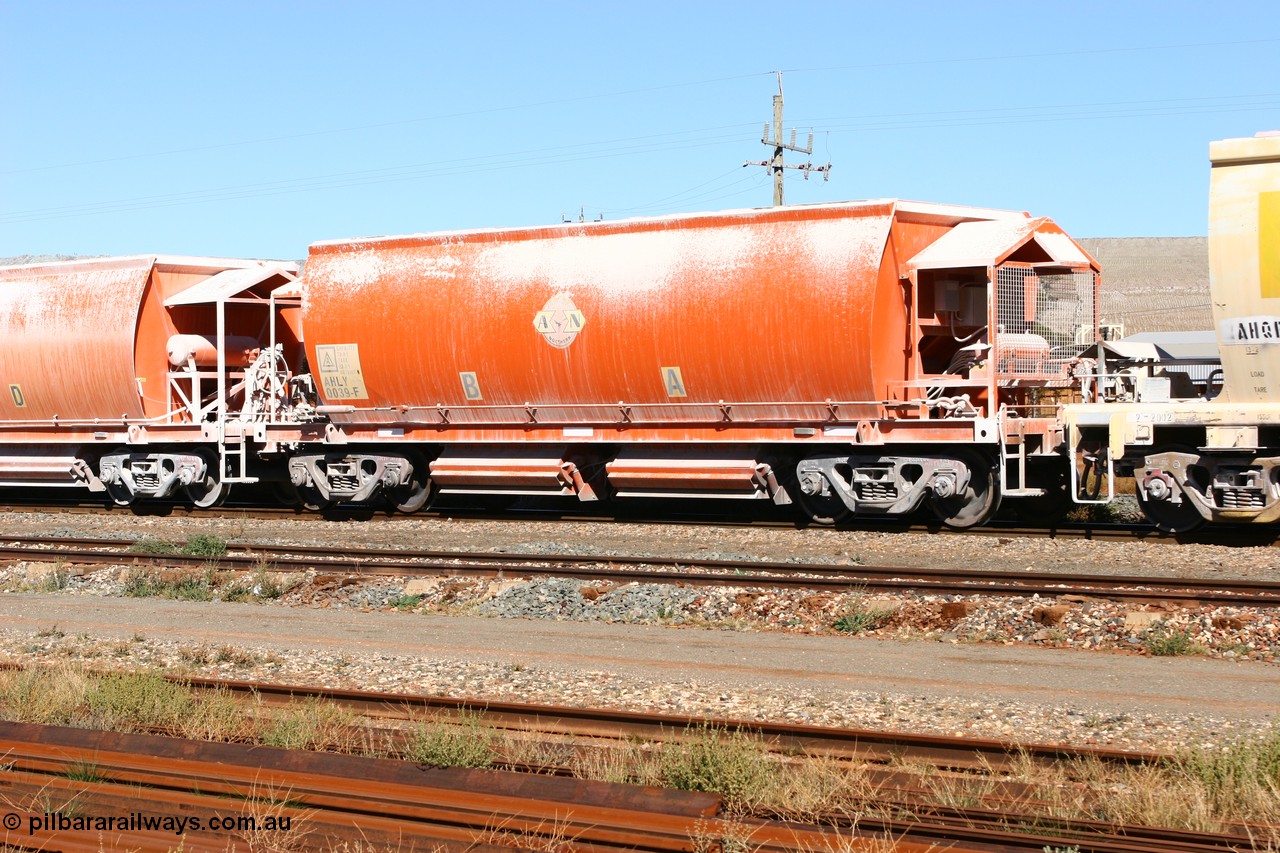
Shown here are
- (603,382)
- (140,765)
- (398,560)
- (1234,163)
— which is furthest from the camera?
(603,382)

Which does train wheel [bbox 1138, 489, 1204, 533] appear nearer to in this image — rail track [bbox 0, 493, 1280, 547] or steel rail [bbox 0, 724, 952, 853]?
rail track [bbox 0, 493, 1280, 547]

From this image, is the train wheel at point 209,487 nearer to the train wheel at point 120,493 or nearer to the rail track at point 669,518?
the rail track at point 669,518

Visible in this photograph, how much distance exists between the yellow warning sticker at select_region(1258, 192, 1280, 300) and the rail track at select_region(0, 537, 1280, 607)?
3.74m

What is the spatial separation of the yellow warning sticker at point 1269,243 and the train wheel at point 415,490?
12.5 meters

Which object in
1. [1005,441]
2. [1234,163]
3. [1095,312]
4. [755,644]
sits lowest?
[755,644]

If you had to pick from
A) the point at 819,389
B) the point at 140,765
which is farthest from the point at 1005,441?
the point at 140,765

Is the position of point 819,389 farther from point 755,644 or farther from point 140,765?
point 140,765

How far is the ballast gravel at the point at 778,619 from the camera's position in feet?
28.8

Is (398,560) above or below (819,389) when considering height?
below

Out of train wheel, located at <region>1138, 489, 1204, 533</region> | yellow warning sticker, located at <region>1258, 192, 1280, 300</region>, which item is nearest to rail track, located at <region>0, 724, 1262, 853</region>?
yellow warning sticker, located at <region>1258, 192, 1280, 300</region>

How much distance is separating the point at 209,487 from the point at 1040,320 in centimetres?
1415

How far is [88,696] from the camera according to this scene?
9125 millimetres

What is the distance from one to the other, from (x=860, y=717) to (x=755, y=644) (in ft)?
8.89

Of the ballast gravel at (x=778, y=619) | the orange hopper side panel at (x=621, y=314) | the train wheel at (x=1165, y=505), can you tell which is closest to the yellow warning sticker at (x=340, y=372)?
the orange hopper side panel at (x=621, y=314)
